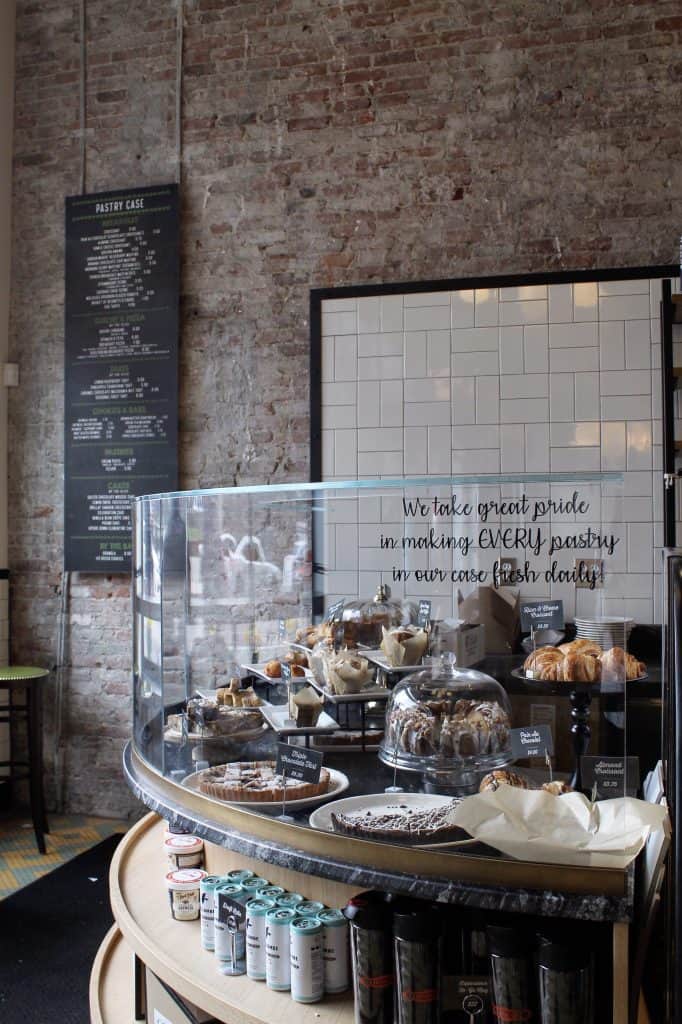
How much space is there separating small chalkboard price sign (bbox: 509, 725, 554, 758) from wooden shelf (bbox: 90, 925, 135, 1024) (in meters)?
1.27

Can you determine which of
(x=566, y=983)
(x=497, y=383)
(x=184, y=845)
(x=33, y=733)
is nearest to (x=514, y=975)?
(x=566, y=983)

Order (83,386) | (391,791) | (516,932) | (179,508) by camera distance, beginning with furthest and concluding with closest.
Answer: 1. (83,386)
2. (179,508)
3. (391,791)
4. (516,932)

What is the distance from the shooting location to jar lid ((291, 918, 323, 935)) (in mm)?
1624

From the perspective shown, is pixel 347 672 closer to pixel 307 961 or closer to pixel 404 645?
pixel 404 645

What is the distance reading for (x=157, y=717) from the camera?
6.87 ft

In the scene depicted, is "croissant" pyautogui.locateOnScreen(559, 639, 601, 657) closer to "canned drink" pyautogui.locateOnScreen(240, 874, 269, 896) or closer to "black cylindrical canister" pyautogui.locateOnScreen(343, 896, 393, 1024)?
"black cylindrical canister" pyautogui.locateOnScreen(343, 896, 393, 1024)

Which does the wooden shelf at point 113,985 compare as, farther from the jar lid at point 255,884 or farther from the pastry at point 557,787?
the pastry at point 557,787

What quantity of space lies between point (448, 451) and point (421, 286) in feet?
2.44

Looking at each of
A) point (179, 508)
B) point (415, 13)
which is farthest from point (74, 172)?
point (179, 508)

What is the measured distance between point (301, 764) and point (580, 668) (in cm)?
54

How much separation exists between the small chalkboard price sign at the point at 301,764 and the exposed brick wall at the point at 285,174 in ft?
8.41

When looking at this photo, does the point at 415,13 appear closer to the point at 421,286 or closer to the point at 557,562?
the point at 421,286

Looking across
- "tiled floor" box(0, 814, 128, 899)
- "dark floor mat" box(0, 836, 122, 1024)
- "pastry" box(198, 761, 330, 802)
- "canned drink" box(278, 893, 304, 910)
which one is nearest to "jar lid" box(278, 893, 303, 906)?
"canned drink" box(278, 893, 304, 910)

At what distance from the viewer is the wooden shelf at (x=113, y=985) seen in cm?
218
